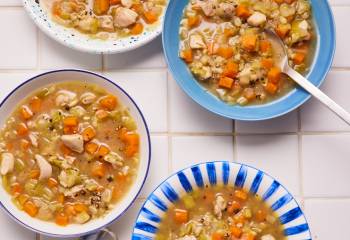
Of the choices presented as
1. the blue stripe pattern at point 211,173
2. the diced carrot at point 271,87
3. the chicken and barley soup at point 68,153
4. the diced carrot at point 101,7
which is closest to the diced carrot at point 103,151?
the chicken and barley soup at point 68,153

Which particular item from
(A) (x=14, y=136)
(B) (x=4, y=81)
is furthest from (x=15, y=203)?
(B) (x=4, y=81)

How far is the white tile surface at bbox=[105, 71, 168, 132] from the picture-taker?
1.97 meters

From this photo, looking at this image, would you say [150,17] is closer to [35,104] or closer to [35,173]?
[35,104]

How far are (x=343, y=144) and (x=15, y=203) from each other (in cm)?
102

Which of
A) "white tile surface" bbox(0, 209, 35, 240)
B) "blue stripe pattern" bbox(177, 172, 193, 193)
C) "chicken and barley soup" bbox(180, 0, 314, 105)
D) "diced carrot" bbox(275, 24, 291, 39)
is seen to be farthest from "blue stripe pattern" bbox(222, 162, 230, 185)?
"white tile surface" bbox(0, 209, 35, 240)

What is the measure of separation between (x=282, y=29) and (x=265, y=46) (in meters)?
0.07

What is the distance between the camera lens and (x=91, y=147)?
187 centimetres

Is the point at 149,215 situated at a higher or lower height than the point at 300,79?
lower

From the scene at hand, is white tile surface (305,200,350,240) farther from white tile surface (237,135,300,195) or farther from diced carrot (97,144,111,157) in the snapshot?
diced carrot (97,144,111,157)

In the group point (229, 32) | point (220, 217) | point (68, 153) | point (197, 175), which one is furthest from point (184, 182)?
point (229, 32)

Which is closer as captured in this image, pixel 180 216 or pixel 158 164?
pixel 180 216

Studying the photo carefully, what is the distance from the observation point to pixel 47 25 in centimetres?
192

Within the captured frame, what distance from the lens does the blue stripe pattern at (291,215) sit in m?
1.80

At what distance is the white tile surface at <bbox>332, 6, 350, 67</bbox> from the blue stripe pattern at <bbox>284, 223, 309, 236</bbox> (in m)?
0.52
